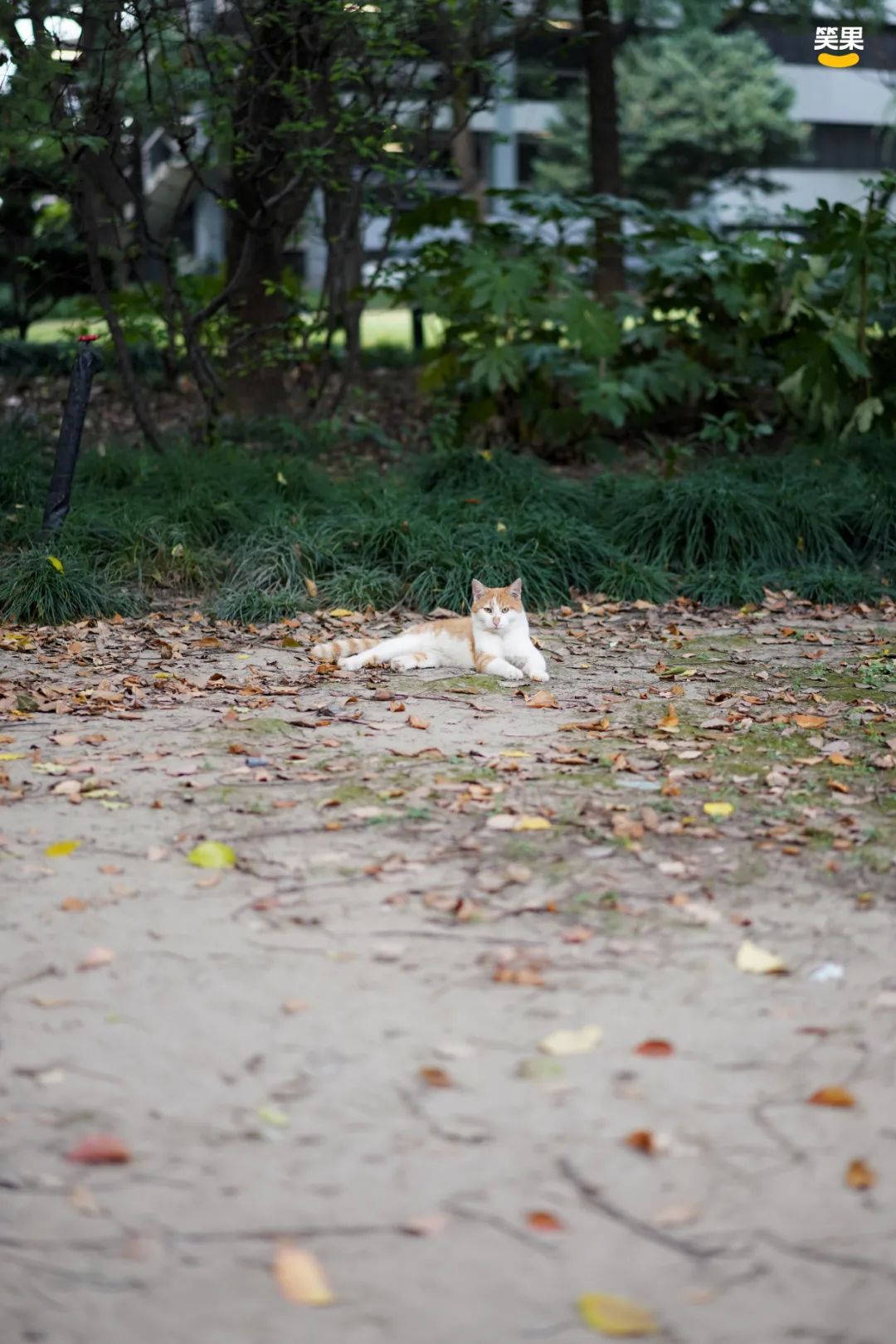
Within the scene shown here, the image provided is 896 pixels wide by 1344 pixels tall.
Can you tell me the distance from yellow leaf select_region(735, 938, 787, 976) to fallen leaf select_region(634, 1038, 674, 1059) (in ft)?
1.36

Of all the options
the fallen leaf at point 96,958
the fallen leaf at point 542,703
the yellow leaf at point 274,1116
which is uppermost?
the fallen leaf at point 96,958

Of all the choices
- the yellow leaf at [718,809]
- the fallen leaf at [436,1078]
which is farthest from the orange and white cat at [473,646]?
the fallen leaf at [436,1078]

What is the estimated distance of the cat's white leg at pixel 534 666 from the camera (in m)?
5.91

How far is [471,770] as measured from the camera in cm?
453

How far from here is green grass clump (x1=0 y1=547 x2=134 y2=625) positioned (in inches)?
273

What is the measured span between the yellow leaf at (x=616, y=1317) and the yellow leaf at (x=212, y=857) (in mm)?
1861

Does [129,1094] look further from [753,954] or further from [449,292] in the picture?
[449,292]

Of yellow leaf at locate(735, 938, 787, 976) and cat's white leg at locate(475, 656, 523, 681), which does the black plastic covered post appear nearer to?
cat's white leg at locate(475, 656, 523, 681)

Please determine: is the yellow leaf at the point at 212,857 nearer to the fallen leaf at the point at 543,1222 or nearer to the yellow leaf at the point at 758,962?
the yellow leaf at the point at 758,962

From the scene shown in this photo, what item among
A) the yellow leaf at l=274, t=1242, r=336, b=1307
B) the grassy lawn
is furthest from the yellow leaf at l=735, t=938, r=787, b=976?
the grassy lawn

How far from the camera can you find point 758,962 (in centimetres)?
313

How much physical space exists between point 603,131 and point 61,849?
989cm

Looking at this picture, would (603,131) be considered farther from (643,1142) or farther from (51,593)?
(643,1142)

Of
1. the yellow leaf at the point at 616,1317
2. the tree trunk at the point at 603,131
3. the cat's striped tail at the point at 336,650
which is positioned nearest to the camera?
the yellow leaf at the point at 616,1317
